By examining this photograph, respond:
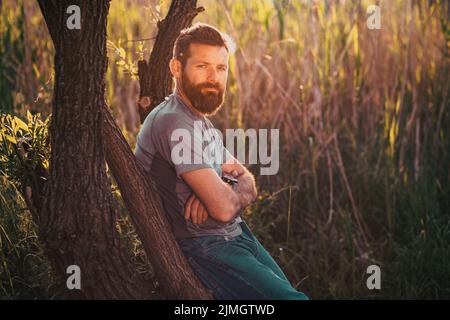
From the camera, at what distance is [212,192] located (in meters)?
2.25

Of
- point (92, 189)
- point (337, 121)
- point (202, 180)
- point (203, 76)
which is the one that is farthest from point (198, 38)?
point (337, 121)

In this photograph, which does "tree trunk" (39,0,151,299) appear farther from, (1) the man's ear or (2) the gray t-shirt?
(1) the man's ear

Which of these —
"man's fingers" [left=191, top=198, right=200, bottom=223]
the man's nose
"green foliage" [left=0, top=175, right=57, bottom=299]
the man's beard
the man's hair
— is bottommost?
"green foliage" [left=0, top=175, right=57, bottom=299]

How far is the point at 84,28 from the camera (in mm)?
2186

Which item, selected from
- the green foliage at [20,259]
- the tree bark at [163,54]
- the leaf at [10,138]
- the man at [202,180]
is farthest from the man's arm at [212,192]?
the green foliage at [20,259]

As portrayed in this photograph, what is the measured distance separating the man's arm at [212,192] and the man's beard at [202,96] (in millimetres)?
242

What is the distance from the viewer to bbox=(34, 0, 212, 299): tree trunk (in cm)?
220

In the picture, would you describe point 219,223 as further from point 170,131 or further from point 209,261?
point 170,131

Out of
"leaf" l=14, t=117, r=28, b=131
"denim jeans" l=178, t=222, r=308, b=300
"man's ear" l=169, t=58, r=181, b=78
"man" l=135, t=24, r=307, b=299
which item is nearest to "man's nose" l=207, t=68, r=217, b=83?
"man" l=135, t=24, r=307, b=299

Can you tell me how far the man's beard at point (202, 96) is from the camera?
93.0 inches

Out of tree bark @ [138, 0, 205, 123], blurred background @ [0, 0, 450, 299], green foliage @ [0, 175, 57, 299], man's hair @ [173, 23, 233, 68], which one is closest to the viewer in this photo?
man's hair @ [173, 23, 233, 68]

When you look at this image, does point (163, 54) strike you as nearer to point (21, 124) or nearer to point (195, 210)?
point (21, 124)

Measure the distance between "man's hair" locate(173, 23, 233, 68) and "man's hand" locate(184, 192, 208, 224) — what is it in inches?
18.4
